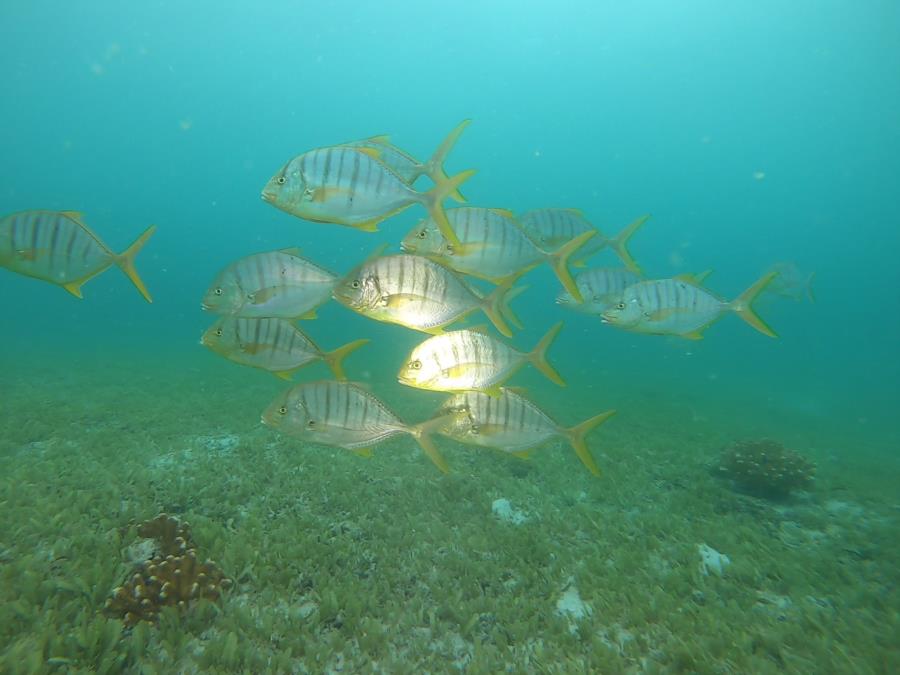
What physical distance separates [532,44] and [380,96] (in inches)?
1591

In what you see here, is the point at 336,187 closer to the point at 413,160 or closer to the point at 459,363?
the point at 413,160

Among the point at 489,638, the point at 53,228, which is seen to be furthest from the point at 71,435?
the point at 489,638

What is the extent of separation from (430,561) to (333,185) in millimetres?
4008

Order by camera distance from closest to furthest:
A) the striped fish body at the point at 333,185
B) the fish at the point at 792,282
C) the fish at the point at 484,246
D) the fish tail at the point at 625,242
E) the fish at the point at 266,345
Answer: the striped fish body at the point at 333,185 < the fish at the point at 484,246 < the fish at the point at 266,345 < the fish tail at the point at 625,242 < the fish at the point at 792,282

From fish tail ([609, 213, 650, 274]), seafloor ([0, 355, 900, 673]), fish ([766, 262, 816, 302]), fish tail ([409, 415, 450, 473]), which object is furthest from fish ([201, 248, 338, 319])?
fish ([766, 262, 816, 302])

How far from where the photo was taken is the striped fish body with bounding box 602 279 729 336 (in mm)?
4461

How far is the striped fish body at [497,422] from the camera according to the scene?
11.6ft

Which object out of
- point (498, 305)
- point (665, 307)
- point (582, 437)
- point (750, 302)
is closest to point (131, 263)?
point (498, 305)

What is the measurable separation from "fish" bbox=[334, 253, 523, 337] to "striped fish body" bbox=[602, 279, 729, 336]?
1907mm

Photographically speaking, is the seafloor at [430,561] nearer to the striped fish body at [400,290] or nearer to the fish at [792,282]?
the striped fish body at [400,290]

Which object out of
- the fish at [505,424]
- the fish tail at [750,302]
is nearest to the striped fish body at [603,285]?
the fish tail at [750,302]

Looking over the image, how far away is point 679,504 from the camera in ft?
22.3

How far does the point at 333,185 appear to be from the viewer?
119 inches

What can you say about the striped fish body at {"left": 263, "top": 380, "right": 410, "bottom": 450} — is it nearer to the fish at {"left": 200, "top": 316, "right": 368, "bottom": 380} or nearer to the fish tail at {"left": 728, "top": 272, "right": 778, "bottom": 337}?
the fish at {"left": 200, "top": 316, "right": 368, "bottom": 380}
